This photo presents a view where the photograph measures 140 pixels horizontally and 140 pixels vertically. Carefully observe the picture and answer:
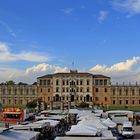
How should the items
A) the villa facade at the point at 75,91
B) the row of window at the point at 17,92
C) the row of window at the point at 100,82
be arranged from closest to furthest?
the villa facade at the point at 75,91, the row of window at the point at 100,82, the row of window at the point at 17,92

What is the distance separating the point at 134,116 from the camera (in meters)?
55.0

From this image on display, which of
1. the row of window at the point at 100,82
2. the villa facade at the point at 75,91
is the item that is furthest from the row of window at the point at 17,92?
the row of window at the point at 100,82

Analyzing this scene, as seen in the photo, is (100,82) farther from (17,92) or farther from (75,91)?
(17,92)

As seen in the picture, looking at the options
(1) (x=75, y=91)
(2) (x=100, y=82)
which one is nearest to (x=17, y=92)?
(1) (x=75, y=91)

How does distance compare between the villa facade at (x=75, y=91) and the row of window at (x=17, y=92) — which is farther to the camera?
the row of window at (x=17, y=92)

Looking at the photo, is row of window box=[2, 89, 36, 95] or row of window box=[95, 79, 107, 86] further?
row of window box=[2, 89, 36, 95]

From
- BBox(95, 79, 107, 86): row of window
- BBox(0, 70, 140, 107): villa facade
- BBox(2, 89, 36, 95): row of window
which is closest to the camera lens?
BBox(0, 70, 140, 107): villa facade

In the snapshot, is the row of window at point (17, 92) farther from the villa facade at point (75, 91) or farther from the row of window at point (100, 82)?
the row of window at point (100, 82)

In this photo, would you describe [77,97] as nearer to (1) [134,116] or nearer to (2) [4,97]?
(2) [4,97]

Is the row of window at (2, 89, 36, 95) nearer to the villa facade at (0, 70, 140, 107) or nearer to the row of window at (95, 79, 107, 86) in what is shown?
the villa facade at (0, 70, 140, 107)

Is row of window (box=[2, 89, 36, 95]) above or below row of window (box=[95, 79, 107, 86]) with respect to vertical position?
below

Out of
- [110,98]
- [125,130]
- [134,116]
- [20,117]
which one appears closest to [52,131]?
[125,130]

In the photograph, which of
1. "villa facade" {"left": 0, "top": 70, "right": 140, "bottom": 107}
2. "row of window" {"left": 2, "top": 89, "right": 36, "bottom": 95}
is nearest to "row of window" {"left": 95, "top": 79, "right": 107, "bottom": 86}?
"villa facade" {"left": 0, "top": 70, "right": 140, "bottom": 107}

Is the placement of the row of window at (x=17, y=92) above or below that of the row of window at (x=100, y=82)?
below
